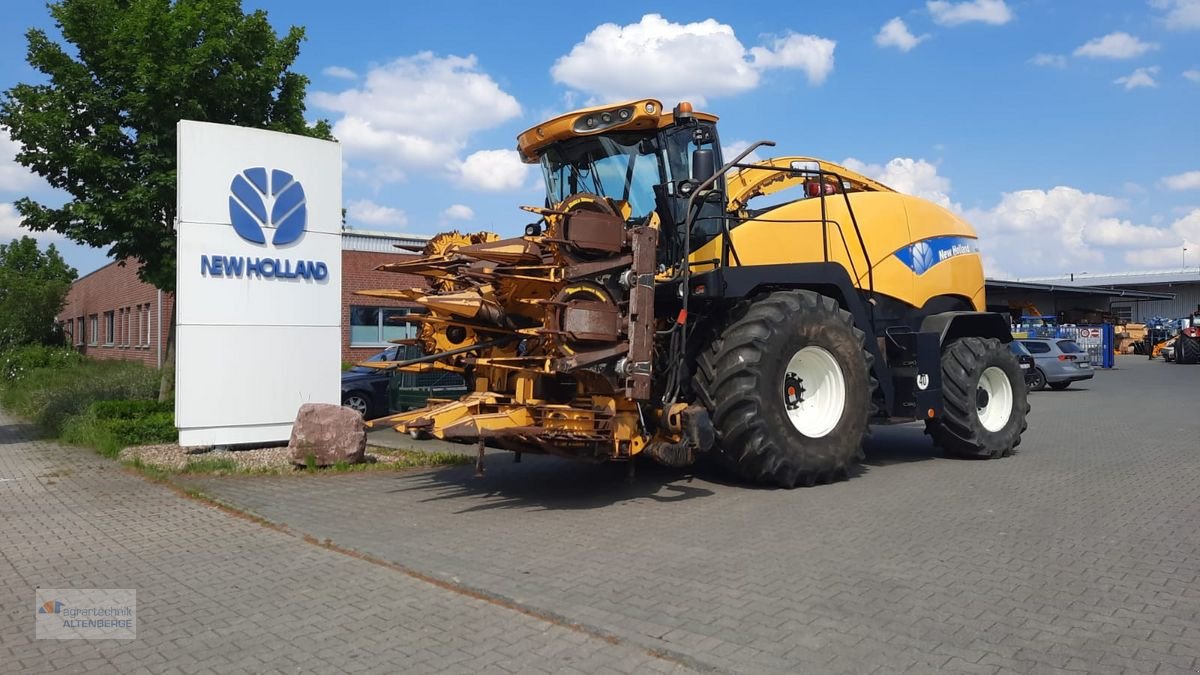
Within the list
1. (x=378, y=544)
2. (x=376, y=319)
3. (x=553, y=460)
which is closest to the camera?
(x=378, y=544)

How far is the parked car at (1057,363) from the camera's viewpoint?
23.4 meters

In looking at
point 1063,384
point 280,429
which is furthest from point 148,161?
point 1063,384

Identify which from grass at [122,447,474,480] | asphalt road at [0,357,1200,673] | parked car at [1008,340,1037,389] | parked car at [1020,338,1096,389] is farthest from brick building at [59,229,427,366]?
parked car at [1020,338,1096,389]

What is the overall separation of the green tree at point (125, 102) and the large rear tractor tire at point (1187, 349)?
38.7 meters

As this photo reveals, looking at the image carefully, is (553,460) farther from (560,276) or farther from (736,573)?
(736,573)

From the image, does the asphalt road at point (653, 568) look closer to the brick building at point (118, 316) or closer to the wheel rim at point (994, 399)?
the wheel rim at point (994, 399)

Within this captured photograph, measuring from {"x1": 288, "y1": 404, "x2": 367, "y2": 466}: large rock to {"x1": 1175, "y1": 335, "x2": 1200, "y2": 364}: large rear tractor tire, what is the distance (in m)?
38.6

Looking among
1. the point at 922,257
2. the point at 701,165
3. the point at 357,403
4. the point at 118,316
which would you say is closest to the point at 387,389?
the point at 357,403

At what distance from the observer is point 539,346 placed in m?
7.71

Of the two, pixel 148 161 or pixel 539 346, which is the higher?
pixel 148 161

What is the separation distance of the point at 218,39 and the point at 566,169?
20.8 ft

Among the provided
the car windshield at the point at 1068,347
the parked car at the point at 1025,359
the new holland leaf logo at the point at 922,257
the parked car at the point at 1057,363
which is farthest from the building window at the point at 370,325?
the car windshield at the point at 1068,347

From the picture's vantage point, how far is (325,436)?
32.1 ft

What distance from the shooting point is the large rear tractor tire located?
→ 37.0 m
